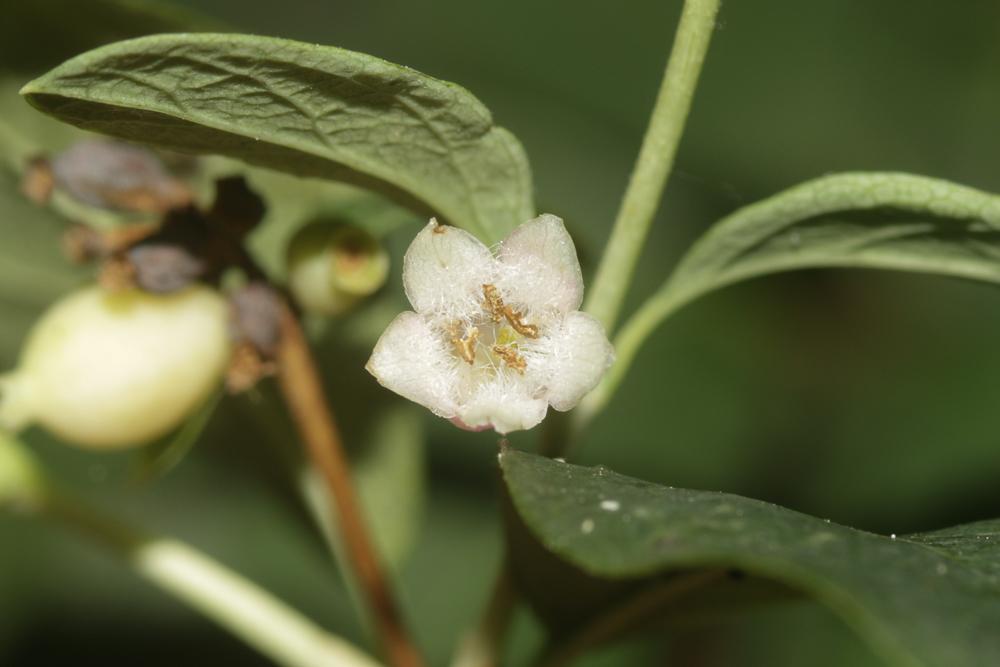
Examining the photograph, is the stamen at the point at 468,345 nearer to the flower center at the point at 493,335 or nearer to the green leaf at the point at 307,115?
the flower center at the point at 493,335

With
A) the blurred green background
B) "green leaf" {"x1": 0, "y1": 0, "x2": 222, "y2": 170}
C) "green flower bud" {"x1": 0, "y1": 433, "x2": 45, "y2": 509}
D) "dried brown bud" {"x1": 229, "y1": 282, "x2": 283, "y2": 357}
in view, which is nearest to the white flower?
"dried brown bud" {"x1": 229, "y1": 282, "x2": 283, "y2": 357}

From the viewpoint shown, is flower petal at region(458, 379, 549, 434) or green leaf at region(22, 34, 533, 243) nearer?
green leaf at region(22, 34, 533, 243)

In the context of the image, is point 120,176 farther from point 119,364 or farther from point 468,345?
point 468,345

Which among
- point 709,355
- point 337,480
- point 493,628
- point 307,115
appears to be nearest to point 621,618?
point 493,628

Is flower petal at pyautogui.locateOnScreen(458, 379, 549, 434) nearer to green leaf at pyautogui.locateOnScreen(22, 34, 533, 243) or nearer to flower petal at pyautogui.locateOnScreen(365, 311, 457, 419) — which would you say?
flower petal at pyautogui.locateOnScreen(365, 311, 457, 419)

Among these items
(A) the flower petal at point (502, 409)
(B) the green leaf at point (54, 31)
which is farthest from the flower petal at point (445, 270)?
(B) the green leaf at point (54, 31)

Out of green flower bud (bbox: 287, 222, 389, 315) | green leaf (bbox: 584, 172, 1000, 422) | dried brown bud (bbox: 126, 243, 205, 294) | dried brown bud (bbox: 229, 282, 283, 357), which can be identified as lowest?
dried brown bud (bbox: 229, 282, 283, 357)

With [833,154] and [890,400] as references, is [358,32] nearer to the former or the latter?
[833,154]
